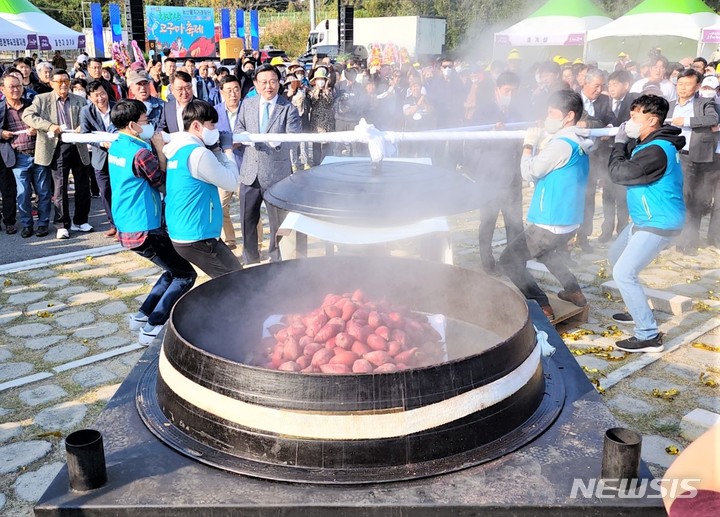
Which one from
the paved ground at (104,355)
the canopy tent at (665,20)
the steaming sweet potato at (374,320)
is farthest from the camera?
the canopy tent at (665,20)

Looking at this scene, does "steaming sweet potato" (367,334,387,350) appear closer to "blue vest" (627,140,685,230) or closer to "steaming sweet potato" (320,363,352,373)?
"steaming sweet potato" (320,363,352,373)

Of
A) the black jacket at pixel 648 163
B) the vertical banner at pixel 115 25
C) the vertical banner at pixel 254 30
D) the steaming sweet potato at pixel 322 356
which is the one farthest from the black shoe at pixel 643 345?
the vertical banner at pixel 254 30

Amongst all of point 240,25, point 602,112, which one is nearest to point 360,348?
point 602,112

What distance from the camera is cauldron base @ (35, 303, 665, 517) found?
87.3 inches

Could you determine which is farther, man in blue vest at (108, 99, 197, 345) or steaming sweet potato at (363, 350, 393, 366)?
man in blue vest at (108, 99, 197, 345)

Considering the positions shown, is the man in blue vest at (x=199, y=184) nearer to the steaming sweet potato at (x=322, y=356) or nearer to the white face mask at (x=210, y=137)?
the white face mask at (x=210, y=137)

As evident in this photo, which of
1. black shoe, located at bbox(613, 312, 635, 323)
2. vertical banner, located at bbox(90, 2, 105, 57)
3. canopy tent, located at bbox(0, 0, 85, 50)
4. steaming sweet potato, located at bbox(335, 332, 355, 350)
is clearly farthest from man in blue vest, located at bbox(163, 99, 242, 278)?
vertical banner, located at bbox(90, 2, 105, 57)

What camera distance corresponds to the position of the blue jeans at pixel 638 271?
4758 millimetres

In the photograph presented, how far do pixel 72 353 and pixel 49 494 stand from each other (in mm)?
2963

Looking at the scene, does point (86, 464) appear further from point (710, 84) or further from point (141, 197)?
point (710, 84)

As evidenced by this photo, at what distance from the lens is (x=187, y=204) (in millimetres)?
4590

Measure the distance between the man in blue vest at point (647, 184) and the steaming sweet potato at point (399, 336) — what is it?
2527mm

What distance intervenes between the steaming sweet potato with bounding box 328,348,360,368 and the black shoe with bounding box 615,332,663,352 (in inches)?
116

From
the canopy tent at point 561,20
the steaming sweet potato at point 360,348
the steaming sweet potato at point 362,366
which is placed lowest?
the steaming sweet potato at point 362,366
